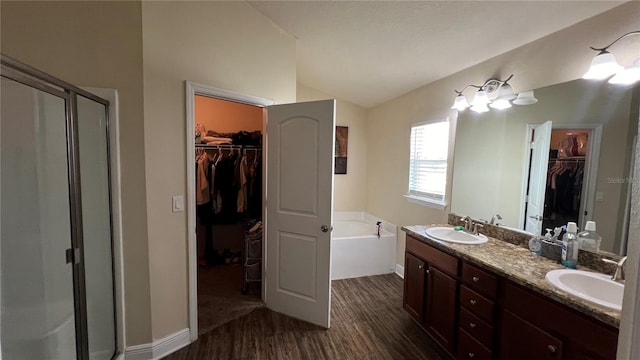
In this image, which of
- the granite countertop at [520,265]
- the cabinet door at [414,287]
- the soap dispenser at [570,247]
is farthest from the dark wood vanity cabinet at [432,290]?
the soap dispenser at [570,247]

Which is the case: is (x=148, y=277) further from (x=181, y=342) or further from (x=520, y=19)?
(x=520, y=19)

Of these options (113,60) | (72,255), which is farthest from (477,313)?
(113,60)

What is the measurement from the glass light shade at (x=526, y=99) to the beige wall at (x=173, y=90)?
2.31 meters

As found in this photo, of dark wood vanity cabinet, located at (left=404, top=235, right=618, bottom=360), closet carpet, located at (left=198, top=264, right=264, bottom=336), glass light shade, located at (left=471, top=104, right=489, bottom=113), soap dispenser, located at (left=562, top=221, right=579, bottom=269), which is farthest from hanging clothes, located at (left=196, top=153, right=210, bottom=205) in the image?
soap dispenser, located at (left=562, top=221, right=579, bottom=269)

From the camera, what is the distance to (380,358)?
2.11m

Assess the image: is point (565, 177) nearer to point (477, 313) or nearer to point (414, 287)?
point (477, 313)

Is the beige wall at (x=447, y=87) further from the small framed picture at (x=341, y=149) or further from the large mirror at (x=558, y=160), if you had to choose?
the small framed picture at (x=341, y=149)

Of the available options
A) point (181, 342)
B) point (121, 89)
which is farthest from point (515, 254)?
point (121, 89)

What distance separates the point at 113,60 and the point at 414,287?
2.93 metres

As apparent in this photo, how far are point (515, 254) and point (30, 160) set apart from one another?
10.0 feet

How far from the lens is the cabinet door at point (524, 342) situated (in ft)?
4.50

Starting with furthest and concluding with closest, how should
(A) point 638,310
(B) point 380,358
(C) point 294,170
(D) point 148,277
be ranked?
(C) point 294,170, (B) point 380,358, (D) point 148,277, (A) point 638,310

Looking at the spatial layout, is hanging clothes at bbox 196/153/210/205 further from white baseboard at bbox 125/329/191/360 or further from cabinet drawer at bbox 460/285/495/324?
cabinet drawer at bbox 460/285/495/324

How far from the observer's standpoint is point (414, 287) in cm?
247
